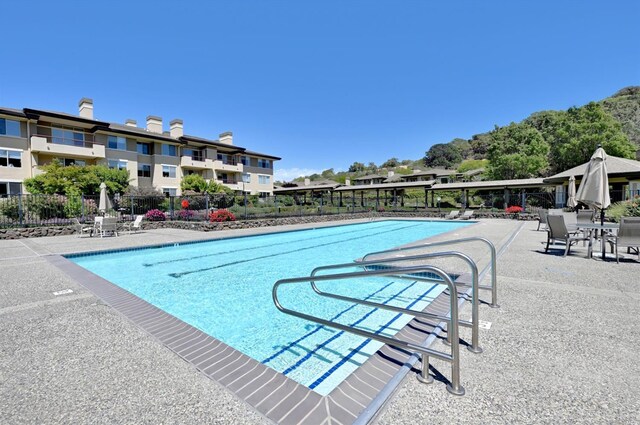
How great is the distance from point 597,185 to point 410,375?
8407 millimetres

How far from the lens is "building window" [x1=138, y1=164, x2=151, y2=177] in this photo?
29141 millimetres

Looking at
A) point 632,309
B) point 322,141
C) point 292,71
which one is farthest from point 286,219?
point 322,141

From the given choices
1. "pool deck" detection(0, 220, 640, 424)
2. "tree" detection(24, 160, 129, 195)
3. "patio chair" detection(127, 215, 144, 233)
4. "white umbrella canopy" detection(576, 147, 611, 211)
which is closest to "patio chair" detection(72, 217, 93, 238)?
"patio chair" detection(127, 215, 144, 233)

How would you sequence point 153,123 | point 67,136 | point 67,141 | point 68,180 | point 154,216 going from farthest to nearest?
1. point 153,123
2. point 67,136
3. point 67,141
4. point 68,180
5. point 154,216

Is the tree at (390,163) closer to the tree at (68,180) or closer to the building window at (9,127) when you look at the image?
the tree at (68,180)

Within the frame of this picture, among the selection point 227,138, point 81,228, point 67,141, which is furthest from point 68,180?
point 227,138

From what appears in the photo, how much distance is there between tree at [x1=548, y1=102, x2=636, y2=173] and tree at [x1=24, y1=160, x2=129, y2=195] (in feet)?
156

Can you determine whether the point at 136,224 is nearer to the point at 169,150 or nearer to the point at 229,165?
the point at 169,150

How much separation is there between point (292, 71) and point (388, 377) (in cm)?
2603

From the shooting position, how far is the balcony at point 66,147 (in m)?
22.4

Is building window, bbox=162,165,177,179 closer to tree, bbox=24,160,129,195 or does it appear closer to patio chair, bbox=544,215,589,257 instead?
tree, bbox=24,160,129,195

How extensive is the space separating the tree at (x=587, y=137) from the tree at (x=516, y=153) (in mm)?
2226

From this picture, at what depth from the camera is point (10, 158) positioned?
71.3 feet

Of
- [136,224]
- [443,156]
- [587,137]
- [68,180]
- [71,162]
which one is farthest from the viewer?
[443,156]
